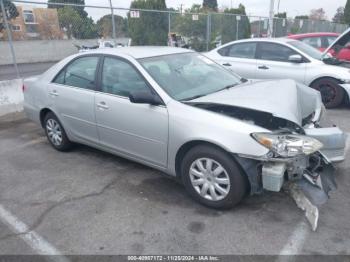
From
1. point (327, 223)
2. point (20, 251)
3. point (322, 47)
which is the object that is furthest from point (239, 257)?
point (322, 47)

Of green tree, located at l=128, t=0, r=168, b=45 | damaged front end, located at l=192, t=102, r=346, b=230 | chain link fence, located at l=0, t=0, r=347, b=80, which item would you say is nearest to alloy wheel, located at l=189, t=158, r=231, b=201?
damaged front end, located at l=192, t=102, r=346, b=230

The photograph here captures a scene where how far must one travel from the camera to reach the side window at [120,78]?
3729 mm

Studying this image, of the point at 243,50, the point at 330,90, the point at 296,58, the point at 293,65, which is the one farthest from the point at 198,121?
the point at 243,50

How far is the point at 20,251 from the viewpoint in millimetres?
2811

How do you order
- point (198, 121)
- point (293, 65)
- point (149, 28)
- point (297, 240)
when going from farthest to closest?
point (149, 28)
point (293, 65)
point (198, 121)
point (297, 240)

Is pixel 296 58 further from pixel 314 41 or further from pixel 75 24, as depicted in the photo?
pixel 75 24

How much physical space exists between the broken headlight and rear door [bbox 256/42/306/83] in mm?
4462

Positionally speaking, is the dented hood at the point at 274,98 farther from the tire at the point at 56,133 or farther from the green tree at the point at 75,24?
the green tree at the point at 75,24

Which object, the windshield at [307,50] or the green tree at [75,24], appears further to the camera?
the green tree at [75,24]

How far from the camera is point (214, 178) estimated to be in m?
3.17

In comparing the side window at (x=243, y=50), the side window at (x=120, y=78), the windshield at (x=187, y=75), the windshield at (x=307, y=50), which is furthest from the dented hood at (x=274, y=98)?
the side window at (x=243, y=50)

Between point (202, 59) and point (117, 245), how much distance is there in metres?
2.69

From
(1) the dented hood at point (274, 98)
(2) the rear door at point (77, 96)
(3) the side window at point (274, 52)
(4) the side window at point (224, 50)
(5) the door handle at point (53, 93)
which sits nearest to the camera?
(1) the dented hood at point (274, 98)

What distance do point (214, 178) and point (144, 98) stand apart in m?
1.10
